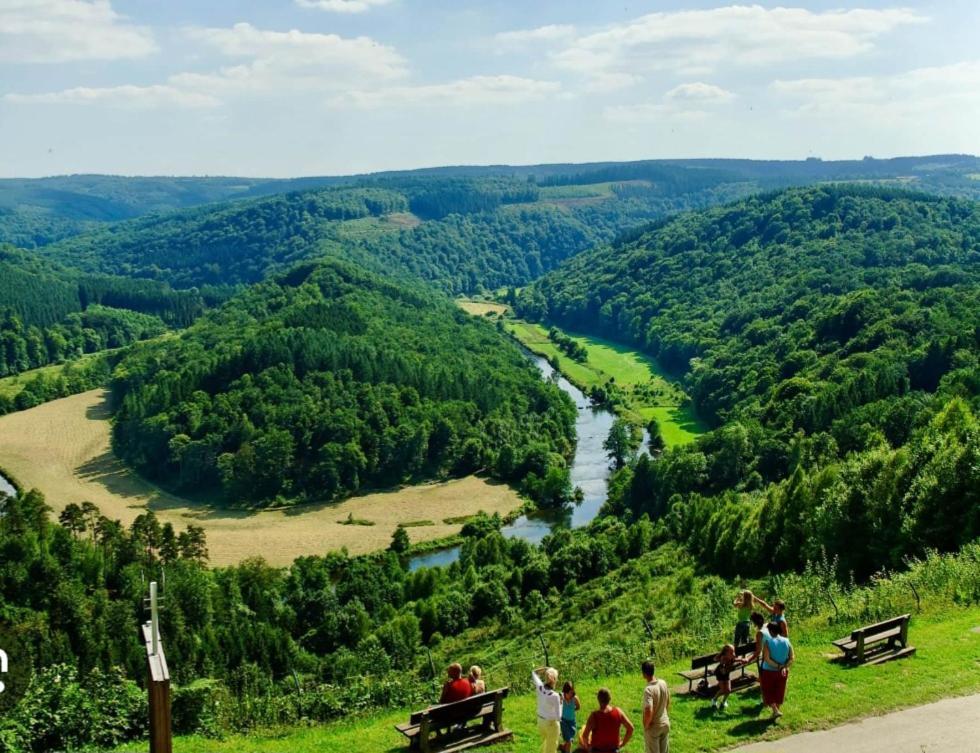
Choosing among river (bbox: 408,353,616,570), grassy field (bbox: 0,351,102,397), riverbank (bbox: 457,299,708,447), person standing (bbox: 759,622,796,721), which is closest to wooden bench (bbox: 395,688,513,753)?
person standing (bbox: 759,622,796,721)

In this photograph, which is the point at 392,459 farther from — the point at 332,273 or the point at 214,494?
the point at 332,273

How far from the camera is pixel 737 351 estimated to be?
14050 cm

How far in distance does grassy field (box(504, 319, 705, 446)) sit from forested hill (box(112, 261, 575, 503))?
41.6ft

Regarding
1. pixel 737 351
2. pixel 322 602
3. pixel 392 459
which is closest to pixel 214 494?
pixel 392 459

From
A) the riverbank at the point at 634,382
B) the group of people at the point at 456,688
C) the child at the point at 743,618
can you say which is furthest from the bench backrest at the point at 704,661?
the riverbank at the point at 634,382

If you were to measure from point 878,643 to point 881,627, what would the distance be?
1.66 ft

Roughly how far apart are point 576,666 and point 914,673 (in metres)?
9.94

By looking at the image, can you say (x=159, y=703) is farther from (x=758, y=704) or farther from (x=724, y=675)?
(x=758, y=704)

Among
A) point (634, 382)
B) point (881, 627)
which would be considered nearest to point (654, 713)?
point (881, 627)

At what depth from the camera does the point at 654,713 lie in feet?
61.1

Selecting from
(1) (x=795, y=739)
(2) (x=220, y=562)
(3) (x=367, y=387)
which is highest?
(1) (x=795, y=739)

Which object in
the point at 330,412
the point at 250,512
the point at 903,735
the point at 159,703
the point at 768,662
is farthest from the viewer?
the point at 330,412

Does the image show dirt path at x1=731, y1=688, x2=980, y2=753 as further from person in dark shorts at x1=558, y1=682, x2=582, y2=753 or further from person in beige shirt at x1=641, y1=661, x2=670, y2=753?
person in dark shorts at x1=558, y1=682, x2=582, y2=753

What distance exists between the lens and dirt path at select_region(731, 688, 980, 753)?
66.4 feet
